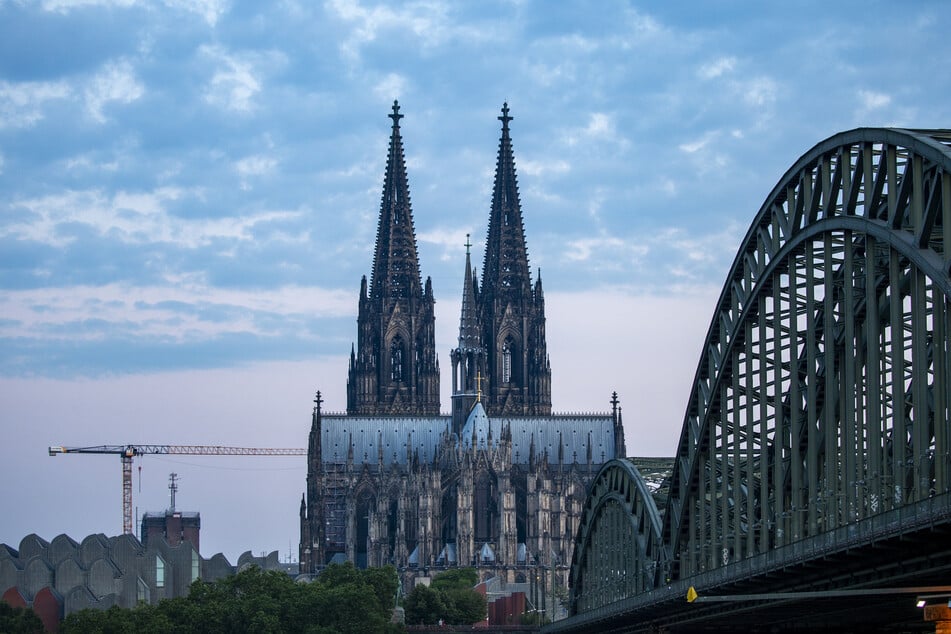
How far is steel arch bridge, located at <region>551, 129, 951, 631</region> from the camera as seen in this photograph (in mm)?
48781

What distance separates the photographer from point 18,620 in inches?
5340

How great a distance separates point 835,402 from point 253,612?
82.2 metres

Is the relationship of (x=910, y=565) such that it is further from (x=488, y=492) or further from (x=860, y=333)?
(x=488, y=492)

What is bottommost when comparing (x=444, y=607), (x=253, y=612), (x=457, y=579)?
(x=444, y=607)

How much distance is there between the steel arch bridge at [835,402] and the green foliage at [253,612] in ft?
185

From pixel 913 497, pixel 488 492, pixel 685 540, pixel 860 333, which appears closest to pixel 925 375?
pixel 913 497

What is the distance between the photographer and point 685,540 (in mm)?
82750

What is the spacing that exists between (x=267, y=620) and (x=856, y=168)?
8528 centimetres

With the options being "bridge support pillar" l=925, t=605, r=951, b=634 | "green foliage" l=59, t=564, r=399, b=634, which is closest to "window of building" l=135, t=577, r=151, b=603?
"green foliage" l=59, t=564, r=399, b=634

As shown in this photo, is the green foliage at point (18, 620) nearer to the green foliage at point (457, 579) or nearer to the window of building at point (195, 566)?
the window of building at point (195, 566)

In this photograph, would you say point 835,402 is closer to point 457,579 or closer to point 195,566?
point 195,566

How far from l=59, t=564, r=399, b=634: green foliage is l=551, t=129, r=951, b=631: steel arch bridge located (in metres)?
56.3

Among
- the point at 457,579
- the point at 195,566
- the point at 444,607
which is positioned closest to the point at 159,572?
the point at 195,566

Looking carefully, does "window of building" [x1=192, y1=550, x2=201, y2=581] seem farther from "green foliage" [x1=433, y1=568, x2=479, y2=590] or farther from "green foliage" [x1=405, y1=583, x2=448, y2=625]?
"green foliage" [x1=433, y1=568, x2=479, y2=590]
